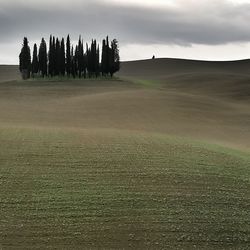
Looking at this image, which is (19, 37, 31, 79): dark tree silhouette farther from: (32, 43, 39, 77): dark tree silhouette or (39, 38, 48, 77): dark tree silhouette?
(39, 38, 48, 77): dark tree silhouette

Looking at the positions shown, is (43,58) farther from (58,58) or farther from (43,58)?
(58,58)

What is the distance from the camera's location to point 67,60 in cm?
7238

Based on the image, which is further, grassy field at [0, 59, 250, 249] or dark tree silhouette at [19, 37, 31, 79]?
dark tree silhouette at [19, 37, 31, 79]

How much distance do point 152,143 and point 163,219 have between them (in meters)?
7.11

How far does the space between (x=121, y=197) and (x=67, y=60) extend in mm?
60735

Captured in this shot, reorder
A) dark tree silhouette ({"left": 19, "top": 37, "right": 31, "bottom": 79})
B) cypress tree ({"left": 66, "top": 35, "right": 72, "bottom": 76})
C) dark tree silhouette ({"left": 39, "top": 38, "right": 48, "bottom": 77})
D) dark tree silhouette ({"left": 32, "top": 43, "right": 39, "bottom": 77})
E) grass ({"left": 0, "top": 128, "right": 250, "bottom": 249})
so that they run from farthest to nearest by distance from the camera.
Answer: dark tree silhouette ({"left": 32, "top": 43, "right": 39, "bottom": 77})
cypress tree ({"left": 66, "top": 35, "right": 72, "bottom": 76})
dark tree silhouette ({"left": 39, "top": 38, "right": 48, "bottom": 77})
dark tree silhouette ({"left": 19, "top": 37, "right": 31, "bottom": 79})
grass ({"left": 0, "top": 128, "right": 250, "bottom": 249})

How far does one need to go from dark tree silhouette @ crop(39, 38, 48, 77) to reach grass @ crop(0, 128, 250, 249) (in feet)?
181

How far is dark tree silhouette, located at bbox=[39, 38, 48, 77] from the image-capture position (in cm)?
7162

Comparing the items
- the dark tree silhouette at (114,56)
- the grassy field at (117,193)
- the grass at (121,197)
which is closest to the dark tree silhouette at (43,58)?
the dark tree silhouette at (114,56)

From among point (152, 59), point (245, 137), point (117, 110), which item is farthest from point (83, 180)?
point (152, 59)

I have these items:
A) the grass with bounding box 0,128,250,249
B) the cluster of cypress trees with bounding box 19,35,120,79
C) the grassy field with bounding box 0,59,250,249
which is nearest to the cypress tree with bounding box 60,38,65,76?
the cluster of cypress trees with bounding box 19,35,120,79

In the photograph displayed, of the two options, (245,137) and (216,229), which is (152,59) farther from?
(216,229)

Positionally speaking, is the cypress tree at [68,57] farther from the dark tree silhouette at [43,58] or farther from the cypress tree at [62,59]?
the dark tree silhouette at [43,58]

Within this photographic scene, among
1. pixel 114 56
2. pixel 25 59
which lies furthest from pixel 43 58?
pixel 114 56
